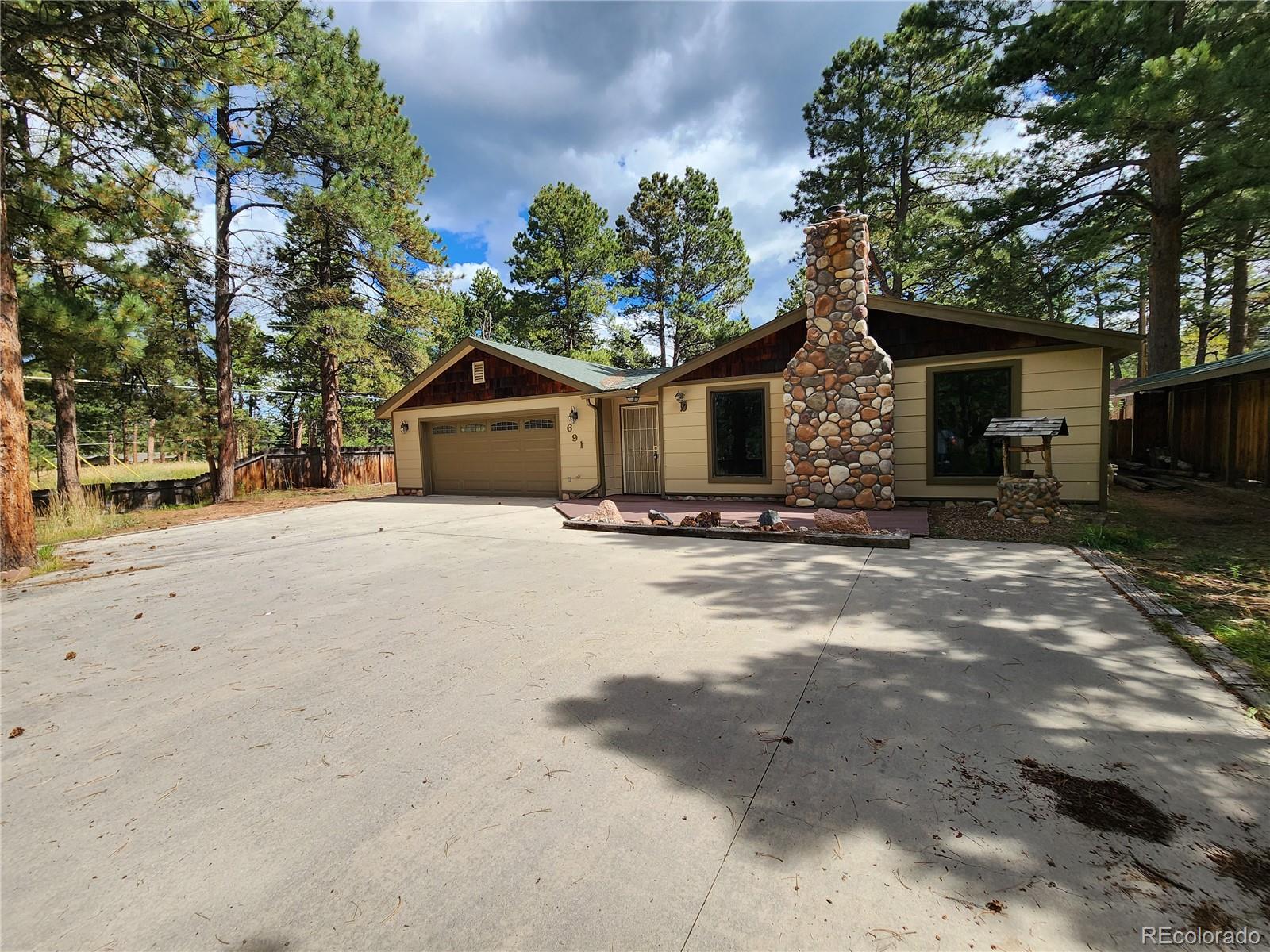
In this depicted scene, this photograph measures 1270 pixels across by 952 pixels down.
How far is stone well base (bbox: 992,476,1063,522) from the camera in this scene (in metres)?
6.95

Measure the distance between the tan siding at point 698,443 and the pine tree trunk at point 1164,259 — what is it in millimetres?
9015

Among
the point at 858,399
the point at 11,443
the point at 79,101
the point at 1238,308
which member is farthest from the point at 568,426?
the point at 1238,308

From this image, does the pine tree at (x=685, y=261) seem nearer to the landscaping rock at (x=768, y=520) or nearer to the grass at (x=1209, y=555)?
the grass at (x=1209, y=555)

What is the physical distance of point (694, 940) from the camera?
135cm

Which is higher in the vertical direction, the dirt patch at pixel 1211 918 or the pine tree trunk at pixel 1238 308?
the pine tree trunk at pixel 1238 308

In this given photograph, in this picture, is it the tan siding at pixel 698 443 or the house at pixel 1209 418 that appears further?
the tan siding at pixel 698 443

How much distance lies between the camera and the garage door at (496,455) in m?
12.7

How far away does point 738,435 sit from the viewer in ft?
33.3

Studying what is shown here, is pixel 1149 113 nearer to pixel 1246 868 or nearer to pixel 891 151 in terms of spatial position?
pixel 1246 868

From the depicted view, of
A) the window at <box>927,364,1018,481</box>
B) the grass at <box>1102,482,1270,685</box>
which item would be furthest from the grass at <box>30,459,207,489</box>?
the grass at <box>1102,482,1270,685</box>

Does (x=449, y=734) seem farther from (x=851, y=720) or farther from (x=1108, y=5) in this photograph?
(x=1108, y=5)

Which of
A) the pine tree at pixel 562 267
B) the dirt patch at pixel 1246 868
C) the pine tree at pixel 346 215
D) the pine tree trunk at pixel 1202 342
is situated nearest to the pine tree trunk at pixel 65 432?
the pine tree at pixel 346 215

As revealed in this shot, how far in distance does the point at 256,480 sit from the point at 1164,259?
2441 cm

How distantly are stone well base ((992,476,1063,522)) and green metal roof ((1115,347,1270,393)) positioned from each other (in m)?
4.19
